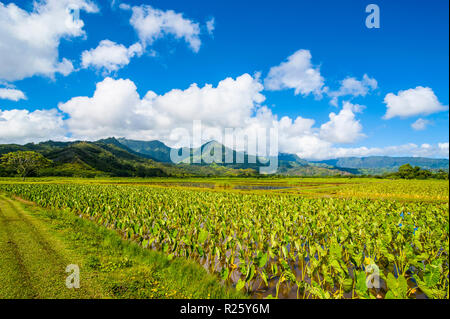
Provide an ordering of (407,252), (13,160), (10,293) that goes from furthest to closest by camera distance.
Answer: (13,160) < (407,252) < (10,293)

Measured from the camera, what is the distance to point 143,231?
12.6 metres

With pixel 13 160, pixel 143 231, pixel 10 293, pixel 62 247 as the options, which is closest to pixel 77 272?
pixel 10 293

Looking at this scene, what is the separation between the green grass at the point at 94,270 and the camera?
6.10m

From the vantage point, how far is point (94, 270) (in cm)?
733

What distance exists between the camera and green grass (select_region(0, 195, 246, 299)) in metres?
6.10

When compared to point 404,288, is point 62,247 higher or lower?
lower

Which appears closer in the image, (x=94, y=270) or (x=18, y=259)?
(x=94, y=270)

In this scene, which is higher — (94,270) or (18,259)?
(18,259)
